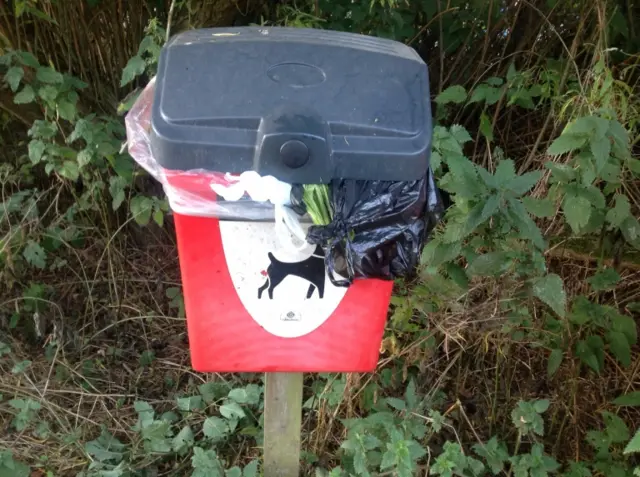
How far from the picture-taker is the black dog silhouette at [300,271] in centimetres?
143

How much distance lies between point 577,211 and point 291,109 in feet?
2.94

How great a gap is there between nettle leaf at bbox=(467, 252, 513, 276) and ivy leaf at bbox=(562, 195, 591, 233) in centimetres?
19

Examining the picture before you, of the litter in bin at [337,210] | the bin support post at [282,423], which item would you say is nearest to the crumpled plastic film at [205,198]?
the litter in bin at [337,210]

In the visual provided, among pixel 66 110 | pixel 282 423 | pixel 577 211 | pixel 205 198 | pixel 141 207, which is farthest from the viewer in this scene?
pixel 141 207

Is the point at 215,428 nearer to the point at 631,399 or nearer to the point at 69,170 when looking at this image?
the point at 69,170

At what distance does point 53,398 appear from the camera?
8.00 ft

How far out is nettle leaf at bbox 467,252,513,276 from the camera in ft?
5.53

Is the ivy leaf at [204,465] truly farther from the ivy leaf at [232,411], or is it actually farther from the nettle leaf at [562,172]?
the nettle leaf at [562,172]

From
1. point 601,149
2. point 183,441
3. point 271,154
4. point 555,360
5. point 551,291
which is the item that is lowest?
point 183,441

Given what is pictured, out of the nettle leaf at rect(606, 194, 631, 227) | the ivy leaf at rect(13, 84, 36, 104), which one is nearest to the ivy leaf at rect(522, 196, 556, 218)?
the nettle leaf at rect(606, 194, 631, 227)

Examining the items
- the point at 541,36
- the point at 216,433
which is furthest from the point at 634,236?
the point at 216,433

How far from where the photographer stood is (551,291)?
1665mm

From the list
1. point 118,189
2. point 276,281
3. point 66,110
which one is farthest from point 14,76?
point 276,281

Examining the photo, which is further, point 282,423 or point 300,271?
point 282,423
